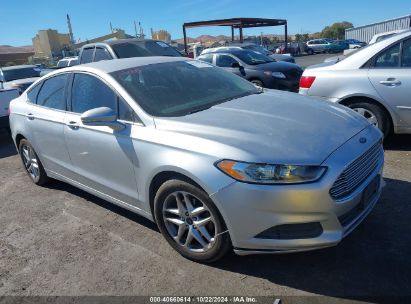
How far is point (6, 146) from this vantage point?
851 centimetres

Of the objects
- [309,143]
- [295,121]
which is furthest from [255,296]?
[295,121]

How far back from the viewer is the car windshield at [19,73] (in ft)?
43.4

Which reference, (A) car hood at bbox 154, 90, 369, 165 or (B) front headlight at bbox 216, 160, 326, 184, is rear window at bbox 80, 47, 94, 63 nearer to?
(A) car hood at bbox 154, 90, 369, 165

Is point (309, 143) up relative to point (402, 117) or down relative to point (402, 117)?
up

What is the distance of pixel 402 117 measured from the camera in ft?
16.2

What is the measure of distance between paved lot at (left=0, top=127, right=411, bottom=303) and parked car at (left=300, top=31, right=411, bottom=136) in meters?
0.97

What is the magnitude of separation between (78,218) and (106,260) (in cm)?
106

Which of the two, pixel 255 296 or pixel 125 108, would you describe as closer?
pixel 255 296

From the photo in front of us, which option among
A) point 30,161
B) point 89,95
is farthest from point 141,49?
point 89,95

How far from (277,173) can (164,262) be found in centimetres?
132

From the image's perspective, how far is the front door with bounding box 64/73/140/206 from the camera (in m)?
3.38

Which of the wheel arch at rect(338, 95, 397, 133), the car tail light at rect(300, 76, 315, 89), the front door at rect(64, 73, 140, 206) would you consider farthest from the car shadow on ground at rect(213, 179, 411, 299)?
the car tail light at rect(300, 76, 315, 89)

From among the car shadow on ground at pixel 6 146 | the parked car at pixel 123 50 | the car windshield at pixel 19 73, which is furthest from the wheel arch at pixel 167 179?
the car windshield at pixel 19 73

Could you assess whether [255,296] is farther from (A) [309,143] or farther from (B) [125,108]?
(B) [125,108]
